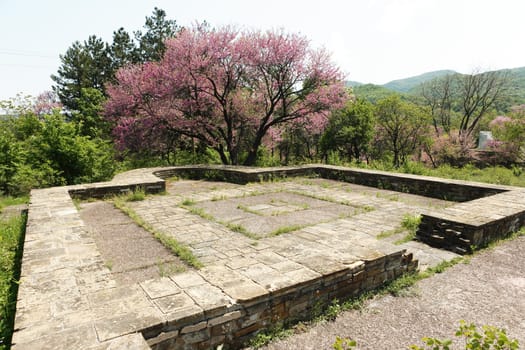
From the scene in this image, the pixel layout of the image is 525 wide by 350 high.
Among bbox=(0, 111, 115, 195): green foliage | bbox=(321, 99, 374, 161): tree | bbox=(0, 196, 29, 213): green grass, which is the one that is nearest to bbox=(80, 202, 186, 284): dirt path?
bbox=(0, 111, 115, 195): green foliage

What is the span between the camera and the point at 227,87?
13734mm

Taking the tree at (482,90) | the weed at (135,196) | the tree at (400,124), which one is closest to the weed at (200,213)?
the weed at (135,196)

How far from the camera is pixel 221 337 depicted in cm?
244

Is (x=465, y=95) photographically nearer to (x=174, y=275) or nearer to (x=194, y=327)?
(x=174, y=275)

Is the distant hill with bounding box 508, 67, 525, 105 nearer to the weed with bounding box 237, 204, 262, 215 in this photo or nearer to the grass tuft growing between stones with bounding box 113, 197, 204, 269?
the weed with bounding box 237, 204, 262, 215

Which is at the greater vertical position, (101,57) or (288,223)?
(101,57)

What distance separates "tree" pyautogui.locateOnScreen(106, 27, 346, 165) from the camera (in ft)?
42.7

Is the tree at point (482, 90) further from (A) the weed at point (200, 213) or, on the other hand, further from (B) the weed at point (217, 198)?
(A) the weed at point (200, 213)

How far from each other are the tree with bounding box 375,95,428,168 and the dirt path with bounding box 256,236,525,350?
71.7 ft

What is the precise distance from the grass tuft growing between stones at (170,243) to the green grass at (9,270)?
165cm

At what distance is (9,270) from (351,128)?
22783mm

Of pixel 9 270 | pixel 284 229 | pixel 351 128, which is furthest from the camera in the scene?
pixel 351 128

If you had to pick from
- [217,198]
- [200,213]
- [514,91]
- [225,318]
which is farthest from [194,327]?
[514,91]

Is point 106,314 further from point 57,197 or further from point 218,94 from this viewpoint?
point 218,94
